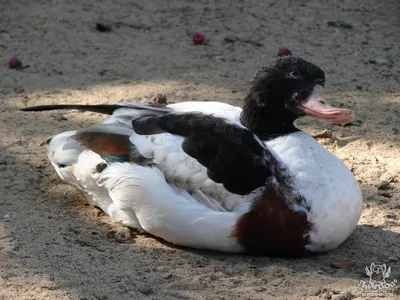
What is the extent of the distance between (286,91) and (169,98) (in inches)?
77.6

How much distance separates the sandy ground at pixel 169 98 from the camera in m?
4.24

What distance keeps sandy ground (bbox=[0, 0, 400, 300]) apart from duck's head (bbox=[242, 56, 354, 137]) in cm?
78

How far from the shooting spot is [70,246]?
454cm

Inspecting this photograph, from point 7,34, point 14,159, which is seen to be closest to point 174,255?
point 14,159

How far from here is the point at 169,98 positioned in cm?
658

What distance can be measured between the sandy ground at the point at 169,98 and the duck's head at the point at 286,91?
78cm

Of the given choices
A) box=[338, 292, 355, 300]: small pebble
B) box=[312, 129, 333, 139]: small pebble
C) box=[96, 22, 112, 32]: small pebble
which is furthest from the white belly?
box=[96, 22, 112, 32]: small pebble

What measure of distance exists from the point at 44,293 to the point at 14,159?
1781mm

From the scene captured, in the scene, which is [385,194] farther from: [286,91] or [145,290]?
[145,290]

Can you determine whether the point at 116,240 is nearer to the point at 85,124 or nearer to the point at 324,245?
the point at 324,245

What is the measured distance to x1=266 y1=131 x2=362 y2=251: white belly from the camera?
4461 mm

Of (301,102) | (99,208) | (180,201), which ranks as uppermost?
(301,102)

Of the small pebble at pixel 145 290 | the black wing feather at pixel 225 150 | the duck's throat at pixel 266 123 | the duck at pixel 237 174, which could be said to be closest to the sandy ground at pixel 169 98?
the small pebble at pixel 145 290

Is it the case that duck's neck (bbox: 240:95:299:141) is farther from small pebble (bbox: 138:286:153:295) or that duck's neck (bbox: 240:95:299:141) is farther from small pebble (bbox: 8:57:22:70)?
small pebble (bbox: 8:57:22:70)
